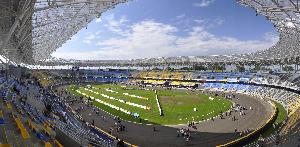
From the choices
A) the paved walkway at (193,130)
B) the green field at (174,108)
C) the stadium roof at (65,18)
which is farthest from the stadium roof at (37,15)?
the green field at (174,108)

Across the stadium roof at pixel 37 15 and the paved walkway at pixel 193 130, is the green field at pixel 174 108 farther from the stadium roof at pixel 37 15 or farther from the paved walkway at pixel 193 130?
the stadium roof at pixel 37 15


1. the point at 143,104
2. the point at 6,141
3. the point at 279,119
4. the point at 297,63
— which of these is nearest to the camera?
the point at 6,141

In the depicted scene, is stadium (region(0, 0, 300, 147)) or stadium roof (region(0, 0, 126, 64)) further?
stadium roof (region(0, 0, 126, 64))

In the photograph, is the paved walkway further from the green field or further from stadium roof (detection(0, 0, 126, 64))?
stadium roof (detection(0, 0, 126, 64))

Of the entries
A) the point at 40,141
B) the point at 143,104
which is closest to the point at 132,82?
the point at 143,104

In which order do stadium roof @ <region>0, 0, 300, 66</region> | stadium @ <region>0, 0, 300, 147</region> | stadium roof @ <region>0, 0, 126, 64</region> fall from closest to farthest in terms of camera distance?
stadium @ <region>0, 0, 300, 147</region>, stadium roof @ <region>0, 0, 126, 64</region>, stadium roof @ <region>0, 0, 300, 66</region>

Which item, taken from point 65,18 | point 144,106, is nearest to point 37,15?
point 65,18

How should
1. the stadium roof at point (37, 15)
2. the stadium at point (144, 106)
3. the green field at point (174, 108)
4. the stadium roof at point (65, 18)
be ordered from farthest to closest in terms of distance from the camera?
1. the green field at point (174, 108)
2. the stadium roof at point (65, 18)
3. the stadium roof at point (37, 15)
4. the stadium at point (144, 106)

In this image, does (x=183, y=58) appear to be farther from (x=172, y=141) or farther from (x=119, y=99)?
(x=172, y=141)

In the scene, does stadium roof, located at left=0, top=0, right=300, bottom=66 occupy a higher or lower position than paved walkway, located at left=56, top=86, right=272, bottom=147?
higher

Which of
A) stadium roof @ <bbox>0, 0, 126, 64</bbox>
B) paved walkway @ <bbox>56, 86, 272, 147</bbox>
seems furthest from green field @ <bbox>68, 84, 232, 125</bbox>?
stadium roof @ <bbox>0, 0, 126, 64</bbox>

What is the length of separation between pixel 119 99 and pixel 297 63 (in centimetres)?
4286

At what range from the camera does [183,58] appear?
4567 inches

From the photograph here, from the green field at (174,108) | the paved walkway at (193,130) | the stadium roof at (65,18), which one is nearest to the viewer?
the stadium roof at (65,18)
